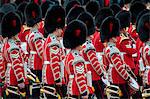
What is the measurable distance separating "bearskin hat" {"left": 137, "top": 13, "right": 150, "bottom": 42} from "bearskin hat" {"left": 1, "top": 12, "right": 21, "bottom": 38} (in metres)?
1.83

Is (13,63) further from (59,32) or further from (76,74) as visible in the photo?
(76,74)

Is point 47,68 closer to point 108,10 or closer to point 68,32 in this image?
point 68,32

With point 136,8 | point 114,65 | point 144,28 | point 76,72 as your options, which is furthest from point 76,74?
point 136,8

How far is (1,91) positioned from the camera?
31.1 feet

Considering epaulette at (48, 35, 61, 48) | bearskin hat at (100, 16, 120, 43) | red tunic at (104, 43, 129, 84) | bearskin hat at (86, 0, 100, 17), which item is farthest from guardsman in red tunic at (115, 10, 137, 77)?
bearskin hat at (86, 0, 100, 17)

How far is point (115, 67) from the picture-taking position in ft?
28.7

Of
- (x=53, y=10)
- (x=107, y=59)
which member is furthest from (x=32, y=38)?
(x=107, y=59)

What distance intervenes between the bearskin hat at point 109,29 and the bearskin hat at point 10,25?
1276mm

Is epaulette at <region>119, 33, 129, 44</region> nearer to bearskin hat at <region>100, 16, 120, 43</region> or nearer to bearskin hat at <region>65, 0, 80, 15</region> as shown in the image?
bearskin hat at <region>100, 16, 120, 43</region>

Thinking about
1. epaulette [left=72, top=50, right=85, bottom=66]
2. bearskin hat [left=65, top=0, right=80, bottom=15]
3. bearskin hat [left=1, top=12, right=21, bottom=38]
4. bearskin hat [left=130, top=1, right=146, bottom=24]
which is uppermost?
bearskin hat [left=65, top=0, right=80, bottom=15]

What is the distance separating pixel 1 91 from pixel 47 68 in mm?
1161

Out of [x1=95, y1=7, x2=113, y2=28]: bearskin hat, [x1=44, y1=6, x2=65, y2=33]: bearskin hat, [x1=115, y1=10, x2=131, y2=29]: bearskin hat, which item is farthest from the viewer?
[x1=95, y1=7, x2=113, y2=28]: bearskin hat

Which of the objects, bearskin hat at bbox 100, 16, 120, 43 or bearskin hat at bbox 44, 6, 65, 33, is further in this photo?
bearskin hat at bbox 100, 16, 120, 43

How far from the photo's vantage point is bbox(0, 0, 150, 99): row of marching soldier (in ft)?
27.2
